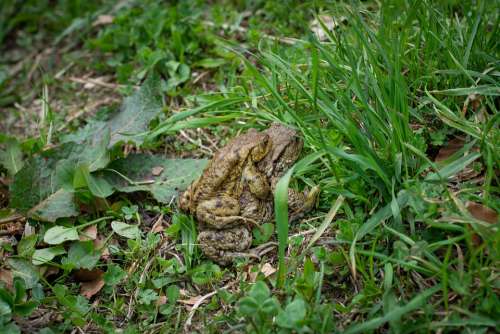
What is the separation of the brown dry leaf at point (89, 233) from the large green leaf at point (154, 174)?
0.37m

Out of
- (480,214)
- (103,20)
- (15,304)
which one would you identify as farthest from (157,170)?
(103,20)

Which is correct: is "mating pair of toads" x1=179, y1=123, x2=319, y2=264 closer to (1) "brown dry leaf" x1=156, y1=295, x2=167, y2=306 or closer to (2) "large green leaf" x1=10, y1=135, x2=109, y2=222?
(1) "brown dry leaf" x1=156, y1=295, x2=167, y2=306

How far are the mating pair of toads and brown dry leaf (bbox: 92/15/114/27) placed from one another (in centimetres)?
320

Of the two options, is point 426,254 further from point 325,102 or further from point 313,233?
point 325,102

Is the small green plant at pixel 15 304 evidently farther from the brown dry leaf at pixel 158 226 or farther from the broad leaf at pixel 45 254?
the brown dry leaf at pixel 158 226

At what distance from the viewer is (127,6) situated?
6246 mm

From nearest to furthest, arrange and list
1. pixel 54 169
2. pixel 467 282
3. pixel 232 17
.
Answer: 1. pixel 467 282
2. pixel 54 169
3. pixel 232 17

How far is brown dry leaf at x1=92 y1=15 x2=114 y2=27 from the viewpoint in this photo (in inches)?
243

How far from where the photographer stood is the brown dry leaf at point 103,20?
618cm

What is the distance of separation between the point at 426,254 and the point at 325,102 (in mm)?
1179

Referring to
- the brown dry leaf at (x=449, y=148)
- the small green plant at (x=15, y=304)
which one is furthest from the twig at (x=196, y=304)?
the brown dry leaf at (x=449, y=148)

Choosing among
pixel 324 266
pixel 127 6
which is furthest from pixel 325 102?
pixel 127 6

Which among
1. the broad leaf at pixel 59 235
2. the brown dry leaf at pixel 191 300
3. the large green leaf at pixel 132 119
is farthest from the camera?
the large green leaf at pixel 132 119

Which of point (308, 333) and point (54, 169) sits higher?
point (54, 169)
